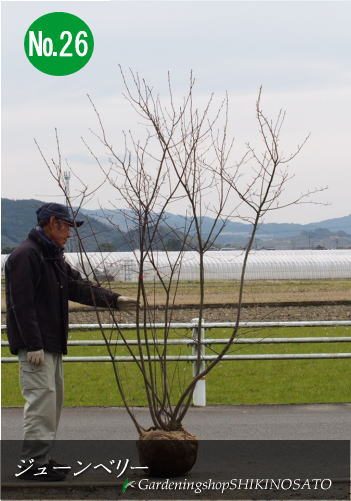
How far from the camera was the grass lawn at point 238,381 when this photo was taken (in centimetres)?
1241

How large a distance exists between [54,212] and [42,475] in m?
1.69

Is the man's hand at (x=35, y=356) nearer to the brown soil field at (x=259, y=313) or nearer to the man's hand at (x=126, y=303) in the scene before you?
the man's hand at (x=126, y=303)

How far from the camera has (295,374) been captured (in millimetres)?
15656

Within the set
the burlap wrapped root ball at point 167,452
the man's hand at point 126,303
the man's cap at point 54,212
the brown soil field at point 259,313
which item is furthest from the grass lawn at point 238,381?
the brown soil field at point 259,313

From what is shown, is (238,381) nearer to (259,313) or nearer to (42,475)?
(42,475)

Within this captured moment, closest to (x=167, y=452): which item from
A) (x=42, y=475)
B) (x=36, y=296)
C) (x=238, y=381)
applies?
(x=42, y=475)

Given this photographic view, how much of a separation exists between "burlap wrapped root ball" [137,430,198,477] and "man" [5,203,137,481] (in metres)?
0.58

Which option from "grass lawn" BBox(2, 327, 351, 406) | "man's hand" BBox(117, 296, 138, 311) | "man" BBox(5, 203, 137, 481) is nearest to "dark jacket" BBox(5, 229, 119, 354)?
"man" BBox(5, 203, 137, 481)

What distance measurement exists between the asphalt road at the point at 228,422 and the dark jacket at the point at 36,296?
7.36ft

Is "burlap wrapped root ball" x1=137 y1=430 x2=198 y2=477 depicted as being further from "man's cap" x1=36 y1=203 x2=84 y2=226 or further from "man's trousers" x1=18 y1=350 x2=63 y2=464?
"man's cap" x1=36 y1=203 x2=84 y2=226

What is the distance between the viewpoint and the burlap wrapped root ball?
6.89m

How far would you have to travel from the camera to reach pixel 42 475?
267 inches

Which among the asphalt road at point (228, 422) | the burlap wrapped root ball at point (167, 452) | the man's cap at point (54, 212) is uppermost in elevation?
the man's cap at point (54, 212)

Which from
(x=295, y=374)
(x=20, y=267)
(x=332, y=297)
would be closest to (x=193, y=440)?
(x=20, y=267)
